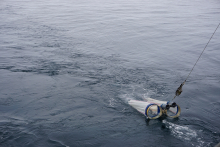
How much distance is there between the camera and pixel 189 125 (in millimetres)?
10172

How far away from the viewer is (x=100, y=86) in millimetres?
13266

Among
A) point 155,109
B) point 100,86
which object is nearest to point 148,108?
point 155,109

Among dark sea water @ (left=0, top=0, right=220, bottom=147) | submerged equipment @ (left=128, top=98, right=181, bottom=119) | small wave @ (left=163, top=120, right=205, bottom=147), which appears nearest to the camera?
small wave @ (left=163, top=120, right=205, bottom=147)

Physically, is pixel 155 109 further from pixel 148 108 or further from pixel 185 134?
pixel 185 134

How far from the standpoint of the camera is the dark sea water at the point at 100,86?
9375mm

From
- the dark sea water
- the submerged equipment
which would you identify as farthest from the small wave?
the submerged equipment

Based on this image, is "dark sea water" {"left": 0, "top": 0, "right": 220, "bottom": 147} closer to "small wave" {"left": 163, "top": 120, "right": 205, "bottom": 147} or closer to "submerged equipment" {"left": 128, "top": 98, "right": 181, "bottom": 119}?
"small wave" {"left": 163, "top": 120, "right": 205, "bottom": 147}

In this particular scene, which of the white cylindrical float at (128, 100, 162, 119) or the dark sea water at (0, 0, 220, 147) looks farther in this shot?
the white cylindrical float at (128, 100, 162, 119)

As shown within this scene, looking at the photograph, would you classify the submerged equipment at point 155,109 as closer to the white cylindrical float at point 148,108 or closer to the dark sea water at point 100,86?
the white cylindrical float at point 148,108

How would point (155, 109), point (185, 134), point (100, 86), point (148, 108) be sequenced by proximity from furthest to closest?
point (100, 86) → point (155, 109) → point (148, 108) → point (185, 134)

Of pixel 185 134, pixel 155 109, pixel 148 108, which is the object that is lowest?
pixel 185 134

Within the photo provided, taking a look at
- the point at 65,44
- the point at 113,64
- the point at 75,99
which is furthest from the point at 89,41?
the point at 75,99

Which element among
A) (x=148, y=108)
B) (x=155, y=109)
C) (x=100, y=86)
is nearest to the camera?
(x=148, y=108)

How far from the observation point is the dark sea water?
30.8ft
